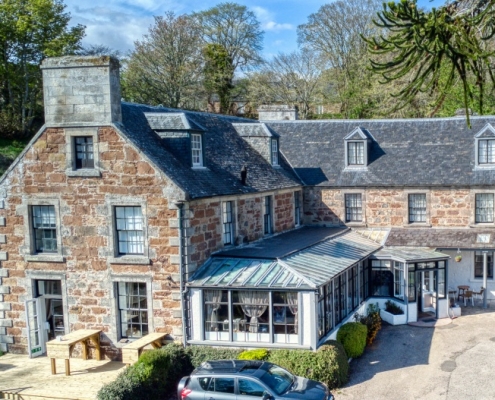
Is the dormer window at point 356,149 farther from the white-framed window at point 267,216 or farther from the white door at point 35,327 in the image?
the white door at point 35,327

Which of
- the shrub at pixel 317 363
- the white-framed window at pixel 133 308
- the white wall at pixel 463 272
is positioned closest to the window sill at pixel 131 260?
the white-framed window at pixel 133 308

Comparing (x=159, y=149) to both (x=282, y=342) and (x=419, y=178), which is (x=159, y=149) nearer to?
(x=282, y=342)

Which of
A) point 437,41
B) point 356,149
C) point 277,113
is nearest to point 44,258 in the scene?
point 437,41

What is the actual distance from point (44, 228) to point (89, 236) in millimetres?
1853

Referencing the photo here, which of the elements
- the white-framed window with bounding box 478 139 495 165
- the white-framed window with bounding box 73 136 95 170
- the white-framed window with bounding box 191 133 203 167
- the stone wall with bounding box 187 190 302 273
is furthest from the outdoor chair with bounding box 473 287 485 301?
the white-framed window with bounding box 73 136 95 170

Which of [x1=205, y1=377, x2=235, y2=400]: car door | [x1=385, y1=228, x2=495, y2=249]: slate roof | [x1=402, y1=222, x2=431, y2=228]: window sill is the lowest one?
[x1=205, y1=377, x2=235, y2=400]: car door

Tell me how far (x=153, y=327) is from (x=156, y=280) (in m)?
1.57

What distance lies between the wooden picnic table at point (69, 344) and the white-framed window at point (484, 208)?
17.7m

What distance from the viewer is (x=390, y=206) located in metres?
A: 26.5

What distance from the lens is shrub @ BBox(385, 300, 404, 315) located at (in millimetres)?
22641

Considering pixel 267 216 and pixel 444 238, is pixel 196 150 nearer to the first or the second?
pixel 267 216

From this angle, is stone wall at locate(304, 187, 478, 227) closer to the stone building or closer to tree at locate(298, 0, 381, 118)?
the stone building

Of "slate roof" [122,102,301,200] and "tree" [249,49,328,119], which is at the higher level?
"tree" [249,49,328,119]

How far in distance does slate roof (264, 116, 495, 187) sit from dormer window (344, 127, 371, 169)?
0.32 metres
